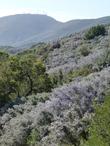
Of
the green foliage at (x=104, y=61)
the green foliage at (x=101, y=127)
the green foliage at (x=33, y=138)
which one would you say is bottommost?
the green foliage at (x=104, y=61)

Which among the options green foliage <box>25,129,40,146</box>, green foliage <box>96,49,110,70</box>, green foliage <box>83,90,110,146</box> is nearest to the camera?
green foliage <box>83,90,110,146</box>

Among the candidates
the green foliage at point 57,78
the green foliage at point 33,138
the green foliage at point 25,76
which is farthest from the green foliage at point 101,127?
the green foliage at point 57,78

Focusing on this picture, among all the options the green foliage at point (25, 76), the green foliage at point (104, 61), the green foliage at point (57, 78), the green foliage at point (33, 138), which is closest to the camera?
the green foliage at point (33, 138)

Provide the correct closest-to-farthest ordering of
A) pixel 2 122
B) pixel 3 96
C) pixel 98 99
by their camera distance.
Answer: pixel 98 99 → pixel 2 122 → pixel 3 96

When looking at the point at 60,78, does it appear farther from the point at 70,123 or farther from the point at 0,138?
the point at 70,123

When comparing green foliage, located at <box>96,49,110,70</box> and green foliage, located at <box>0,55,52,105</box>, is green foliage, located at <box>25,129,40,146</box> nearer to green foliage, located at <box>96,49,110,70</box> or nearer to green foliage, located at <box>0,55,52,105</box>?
green foliage, located at <box>0,55,52,105</box>

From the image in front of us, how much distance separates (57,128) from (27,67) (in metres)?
27.9

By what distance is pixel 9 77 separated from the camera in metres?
59.7

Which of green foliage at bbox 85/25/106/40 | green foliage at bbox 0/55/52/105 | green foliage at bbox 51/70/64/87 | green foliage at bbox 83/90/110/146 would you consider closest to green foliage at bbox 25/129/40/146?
green foliage at bbox 83/90/110/146

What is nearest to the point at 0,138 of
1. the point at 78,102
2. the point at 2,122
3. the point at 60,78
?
the point at 2,122

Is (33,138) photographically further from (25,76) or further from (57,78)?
(57,78)

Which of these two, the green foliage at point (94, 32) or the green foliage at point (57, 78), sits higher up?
the green foliage at point (57, 78)

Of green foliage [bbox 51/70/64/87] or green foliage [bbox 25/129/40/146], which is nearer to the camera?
green foliage [bbox 25/129/40/146]

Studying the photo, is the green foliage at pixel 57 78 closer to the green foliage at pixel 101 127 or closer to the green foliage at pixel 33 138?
the green foliage at pixel 33 138
